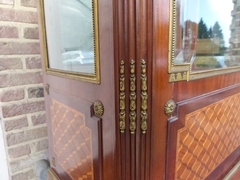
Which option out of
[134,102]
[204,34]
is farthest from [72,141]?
[204,34]

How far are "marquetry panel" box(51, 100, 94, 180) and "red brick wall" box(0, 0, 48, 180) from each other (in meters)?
0.24

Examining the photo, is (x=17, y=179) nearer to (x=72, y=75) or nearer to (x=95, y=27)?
(x=72, y=75)

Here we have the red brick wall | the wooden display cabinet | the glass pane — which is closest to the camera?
the wooden display cabinet

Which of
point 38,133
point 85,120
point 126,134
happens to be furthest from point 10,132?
point 126,134

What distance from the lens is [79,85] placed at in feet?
2.00

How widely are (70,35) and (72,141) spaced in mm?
391

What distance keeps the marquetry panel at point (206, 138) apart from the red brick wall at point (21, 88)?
77cm

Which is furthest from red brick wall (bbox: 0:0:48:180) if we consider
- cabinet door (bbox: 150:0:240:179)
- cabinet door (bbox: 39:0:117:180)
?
cabinet door (bbox: 150:0:240:179)

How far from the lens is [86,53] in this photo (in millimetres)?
611

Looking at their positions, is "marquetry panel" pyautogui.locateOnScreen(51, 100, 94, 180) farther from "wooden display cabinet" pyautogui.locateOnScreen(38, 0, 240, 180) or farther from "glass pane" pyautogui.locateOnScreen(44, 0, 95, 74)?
"glass pane" pyautogui.locateOnScreen(44, 0, 95, 74)

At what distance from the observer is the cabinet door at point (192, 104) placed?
49 cm

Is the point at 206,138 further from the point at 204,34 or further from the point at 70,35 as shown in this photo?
the point at 70,35

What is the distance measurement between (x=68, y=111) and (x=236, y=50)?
766 mm

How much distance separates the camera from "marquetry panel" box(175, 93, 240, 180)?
0.61 metres
